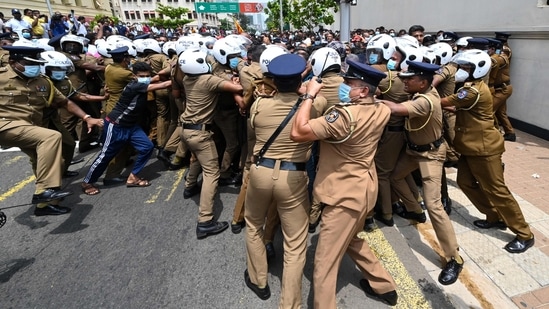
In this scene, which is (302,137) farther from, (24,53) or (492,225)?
(24,53)

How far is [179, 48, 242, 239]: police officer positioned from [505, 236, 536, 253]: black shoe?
3.11 m

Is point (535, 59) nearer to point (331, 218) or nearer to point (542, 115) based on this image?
point (542, 115)

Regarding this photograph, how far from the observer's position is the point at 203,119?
13.0 feet

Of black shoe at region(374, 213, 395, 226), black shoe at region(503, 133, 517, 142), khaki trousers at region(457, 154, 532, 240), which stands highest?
khaki trousers at region(457, 154, 532, 240)

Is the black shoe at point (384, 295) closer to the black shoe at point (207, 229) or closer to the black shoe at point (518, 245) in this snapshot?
the black shoe at point (518, 245)

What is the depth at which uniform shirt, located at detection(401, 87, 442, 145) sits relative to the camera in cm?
285

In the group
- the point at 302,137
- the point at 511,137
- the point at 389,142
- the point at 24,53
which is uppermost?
the point at 24,53

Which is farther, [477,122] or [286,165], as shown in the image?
[477,122]

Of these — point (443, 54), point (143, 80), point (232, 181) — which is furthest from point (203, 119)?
point (443, 54)

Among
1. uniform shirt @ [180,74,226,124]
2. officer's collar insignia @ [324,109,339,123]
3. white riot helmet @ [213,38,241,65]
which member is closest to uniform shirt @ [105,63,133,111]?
white riot helmet @ [213,38,241,65]

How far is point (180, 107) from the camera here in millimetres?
5352

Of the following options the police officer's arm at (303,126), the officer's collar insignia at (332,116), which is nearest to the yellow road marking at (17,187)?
the police officer's arm at (303,126)

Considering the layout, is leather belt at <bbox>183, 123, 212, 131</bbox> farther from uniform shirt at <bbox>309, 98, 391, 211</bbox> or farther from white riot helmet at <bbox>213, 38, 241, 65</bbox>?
uniform shirt at <bbox>309, 98, 391, 211</bbox>

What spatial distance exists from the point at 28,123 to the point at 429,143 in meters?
4.76
